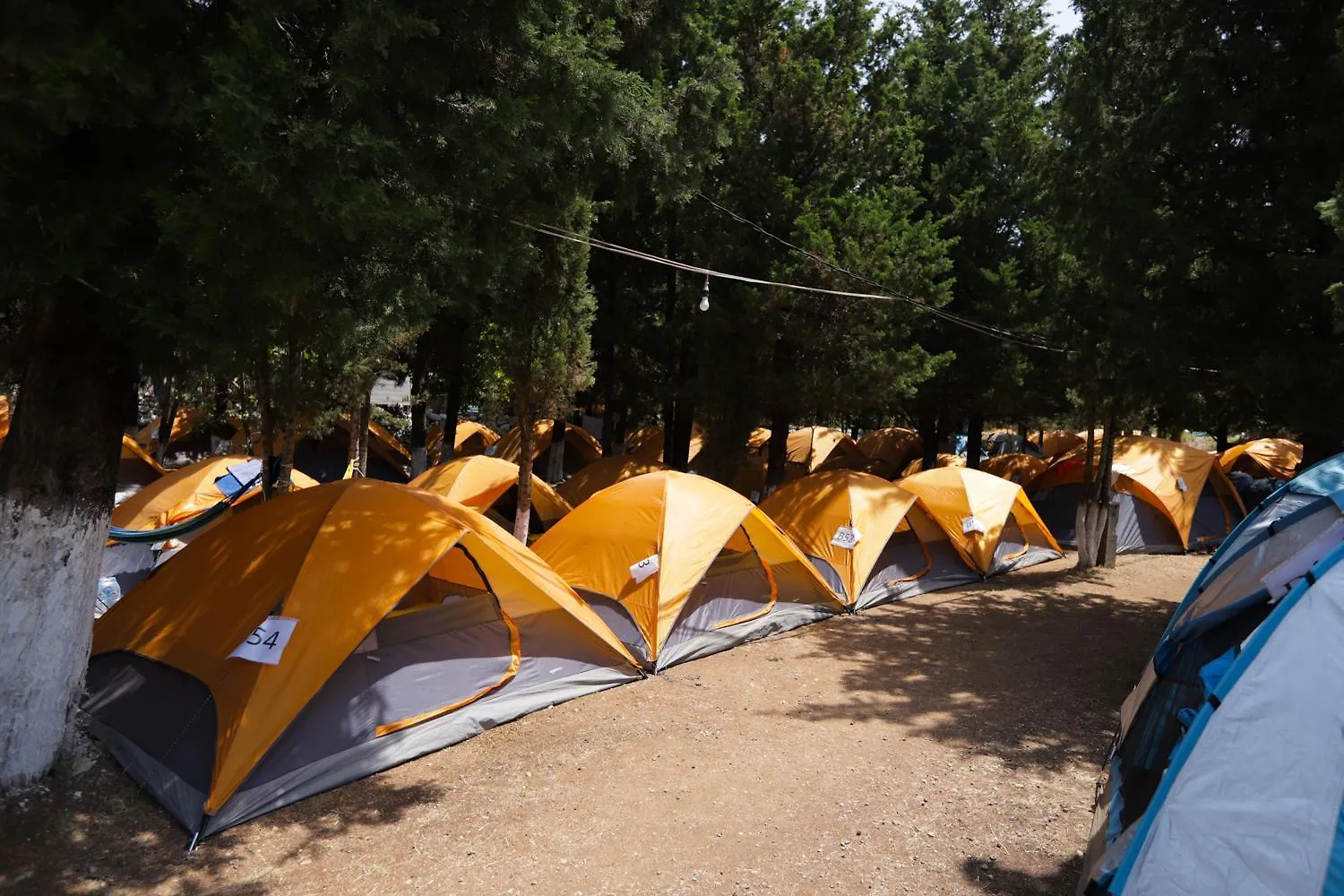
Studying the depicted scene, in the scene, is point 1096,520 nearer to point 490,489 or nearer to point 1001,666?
point 1001,666

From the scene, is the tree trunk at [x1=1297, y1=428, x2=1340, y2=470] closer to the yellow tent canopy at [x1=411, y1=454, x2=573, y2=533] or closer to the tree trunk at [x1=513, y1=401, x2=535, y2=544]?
the tree trunk at [x1=513, y1=401, x2=535, y2=544]

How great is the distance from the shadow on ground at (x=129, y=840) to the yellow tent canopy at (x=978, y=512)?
7.70 metres

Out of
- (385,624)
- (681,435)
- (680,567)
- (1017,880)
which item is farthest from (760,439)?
(1017,880)

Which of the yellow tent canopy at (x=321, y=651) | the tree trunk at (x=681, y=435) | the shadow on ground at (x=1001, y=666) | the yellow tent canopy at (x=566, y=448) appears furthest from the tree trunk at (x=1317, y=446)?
the yellow tent canopy at (x=566, y=448)

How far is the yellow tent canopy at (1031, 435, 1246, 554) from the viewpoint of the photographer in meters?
13.3

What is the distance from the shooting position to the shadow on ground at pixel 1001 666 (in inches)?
225

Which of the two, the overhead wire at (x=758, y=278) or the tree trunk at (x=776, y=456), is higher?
the overhead wire at (x=758, y=278)

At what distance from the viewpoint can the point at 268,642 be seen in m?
4.71

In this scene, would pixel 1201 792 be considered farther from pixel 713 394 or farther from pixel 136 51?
pixel 713 394

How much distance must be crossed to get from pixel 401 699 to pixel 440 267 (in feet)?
8.55

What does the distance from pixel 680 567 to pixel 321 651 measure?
3223 millimetres

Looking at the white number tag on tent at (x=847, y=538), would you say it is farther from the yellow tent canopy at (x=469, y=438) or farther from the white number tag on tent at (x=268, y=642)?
the yellow tent canopy at (x=469, y=438)

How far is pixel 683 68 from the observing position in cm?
1371

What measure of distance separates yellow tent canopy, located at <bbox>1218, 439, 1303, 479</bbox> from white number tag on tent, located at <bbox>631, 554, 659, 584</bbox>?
1551 cm
